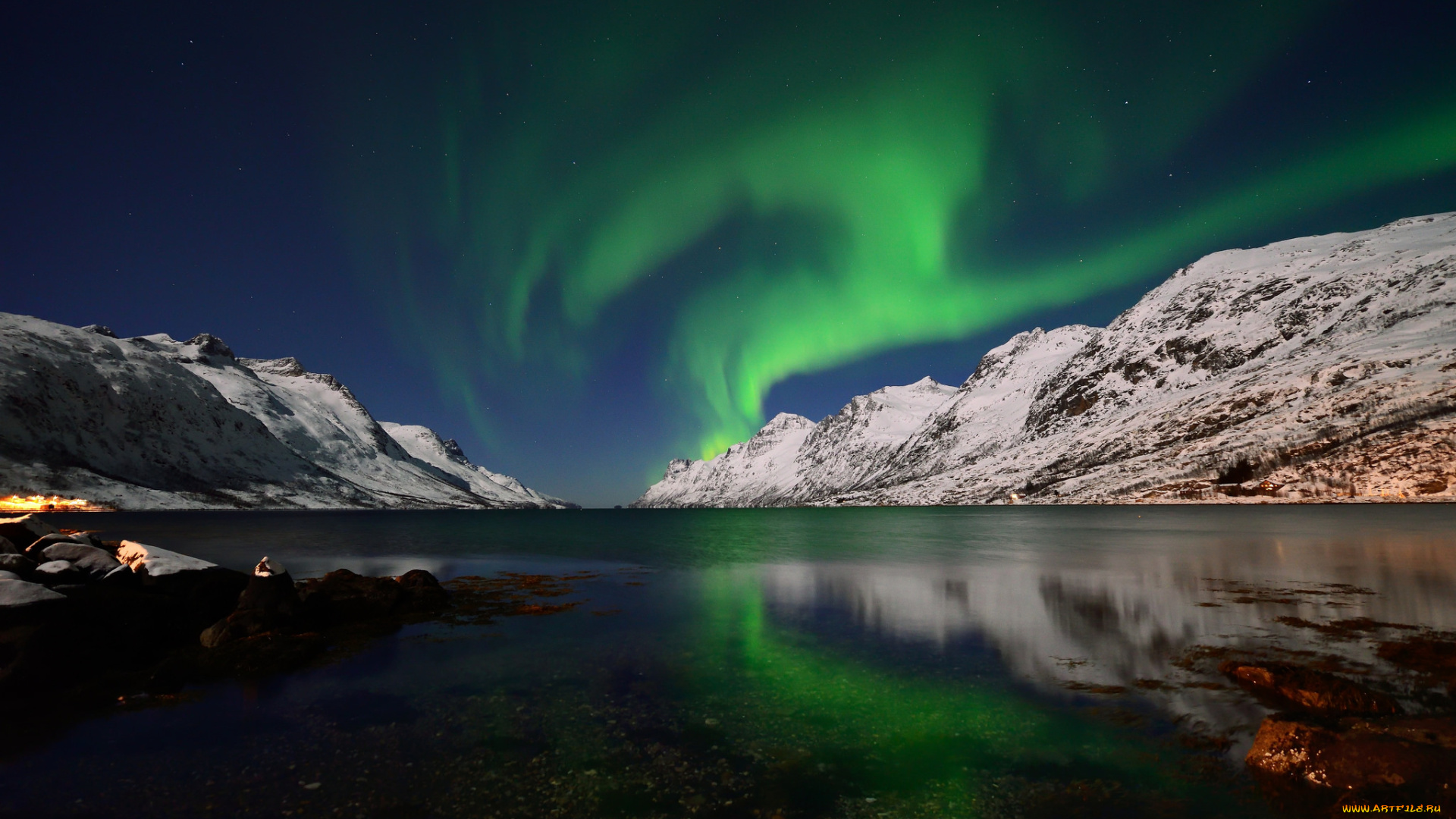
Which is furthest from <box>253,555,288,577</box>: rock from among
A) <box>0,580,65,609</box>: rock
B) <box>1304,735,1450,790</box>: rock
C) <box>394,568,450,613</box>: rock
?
<box>1304,735,1450,790</box>: rock

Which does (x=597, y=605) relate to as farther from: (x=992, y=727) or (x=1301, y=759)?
(x=1301, y=759)

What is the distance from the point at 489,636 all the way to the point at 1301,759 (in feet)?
76.2

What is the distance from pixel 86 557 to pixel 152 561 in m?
1.83

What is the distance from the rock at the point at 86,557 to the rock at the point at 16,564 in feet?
3.52

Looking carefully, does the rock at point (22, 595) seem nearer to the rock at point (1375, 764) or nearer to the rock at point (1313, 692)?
the rock at point (1375, 764)

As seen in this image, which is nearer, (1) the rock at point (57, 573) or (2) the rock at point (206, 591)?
(1) the rock at point (57, 573)

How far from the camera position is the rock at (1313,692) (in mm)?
12773

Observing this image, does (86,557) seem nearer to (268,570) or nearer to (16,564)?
(16,564)

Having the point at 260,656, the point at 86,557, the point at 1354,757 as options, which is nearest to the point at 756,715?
the point at 1354,757

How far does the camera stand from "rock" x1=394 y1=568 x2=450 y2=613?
2731 centimetres

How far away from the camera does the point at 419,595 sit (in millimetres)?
28188

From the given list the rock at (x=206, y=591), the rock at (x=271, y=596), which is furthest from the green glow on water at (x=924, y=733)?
the rock at (x=206, y=591)

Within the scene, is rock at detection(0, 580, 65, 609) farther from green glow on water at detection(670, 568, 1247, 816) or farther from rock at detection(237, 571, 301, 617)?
green glow on water at detection(670, 568, 1247, 816)

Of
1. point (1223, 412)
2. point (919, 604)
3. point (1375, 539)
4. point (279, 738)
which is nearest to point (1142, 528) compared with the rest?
point (1375, 539)
